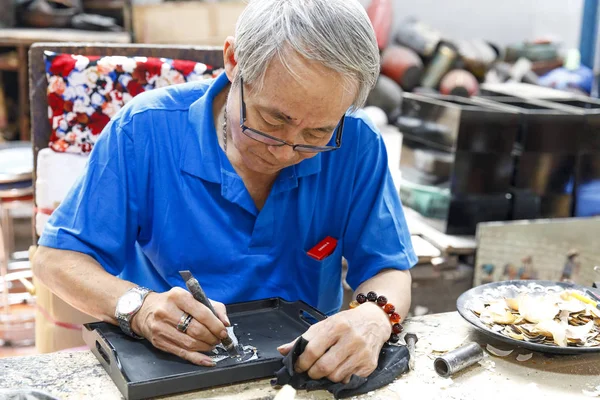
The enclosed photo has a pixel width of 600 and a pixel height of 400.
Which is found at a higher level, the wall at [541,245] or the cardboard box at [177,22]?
the cardboard box at [177,22]

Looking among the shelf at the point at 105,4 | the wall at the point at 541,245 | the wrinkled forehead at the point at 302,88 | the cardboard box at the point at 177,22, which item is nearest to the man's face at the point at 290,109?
the wrinkled forehead at the point at 302,88

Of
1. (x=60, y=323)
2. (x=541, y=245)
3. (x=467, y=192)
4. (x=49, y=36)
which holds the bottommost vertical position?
(x=60, y=323)

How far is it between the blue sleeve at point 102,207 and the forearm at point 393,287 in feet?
2.01

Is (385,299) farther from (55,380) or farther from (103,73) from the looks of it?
(103,73)

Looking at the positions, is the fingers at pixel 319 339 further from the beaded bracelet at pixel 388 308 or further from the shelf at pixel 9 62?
the shelf at pixel 9 62

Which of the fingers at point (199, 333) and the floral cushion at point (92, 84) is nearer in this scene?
the fingers at point (199, 333)

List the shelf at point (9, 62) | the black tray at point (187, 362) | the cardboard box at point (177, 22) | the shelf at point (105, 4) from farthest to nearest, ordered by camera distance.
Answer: the shelf at point (105, 4) < the cardboard box at point (177, 22) < the shelf at point (9, 62) < the black tray at point (187, 362)

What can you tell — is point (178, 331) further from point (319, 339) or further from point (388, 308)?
point (388, 308)

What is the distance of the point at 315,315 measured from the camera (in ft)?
4.98

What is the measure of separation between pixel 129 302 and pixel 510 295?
0.93 meters

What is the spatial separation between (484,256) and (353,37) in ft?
5.69

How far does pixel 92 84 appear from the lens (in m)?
2.20

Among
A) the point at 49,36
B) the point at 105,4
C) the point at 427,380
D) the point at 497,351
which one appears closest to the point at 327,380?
the point at 427,380

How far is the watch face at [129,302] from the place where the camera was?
1404 mm
